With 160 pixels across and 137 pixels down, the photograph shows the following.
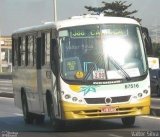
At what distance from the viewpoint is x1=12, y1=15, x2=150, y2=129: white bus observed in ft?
53.4

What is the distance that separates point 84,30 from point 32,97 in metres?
3.72

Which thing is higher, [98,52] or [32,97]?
[98,52]

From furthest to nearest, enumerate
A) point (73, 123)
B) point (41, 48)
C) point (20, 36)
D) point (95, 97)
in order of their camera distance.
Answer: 1. point (20, 36)
2. point (73, 123)
3. point (41, 48)
4. point (95, 97)

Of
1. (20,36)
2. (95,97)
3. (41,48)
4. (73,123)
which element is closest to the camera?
(95,97)

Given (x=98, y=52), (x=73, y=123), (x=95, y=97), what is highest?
(x=98, y=52)

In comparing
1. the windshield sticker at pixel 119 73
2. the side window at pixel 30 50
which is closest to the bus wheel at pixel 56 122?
the windshield sticker at pixel 119 73

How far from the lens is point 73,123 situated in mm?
19547

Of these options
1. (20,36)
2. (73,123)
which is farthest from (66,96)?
(20,36)

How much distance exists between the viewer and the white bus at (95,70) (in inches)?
640

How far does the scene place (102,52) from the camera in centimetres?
1667

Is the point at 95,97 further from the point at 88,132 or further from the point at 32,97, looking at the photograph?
the point at 32,97

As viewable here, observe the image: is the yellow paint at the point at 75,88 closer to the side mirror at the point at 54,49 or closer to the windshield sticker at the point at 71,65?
the windshield sticker at the point at 71,65

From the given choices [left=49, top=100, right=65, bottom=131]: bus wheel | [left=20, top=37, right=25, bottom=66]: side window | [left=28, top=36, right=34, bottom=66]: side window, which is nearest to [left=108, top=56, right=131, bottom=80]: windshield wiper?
[left=49, top=100, right=65, bottom=131]: bus wheel

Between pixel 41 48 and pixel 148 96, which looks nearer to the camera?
pixel 148 96
